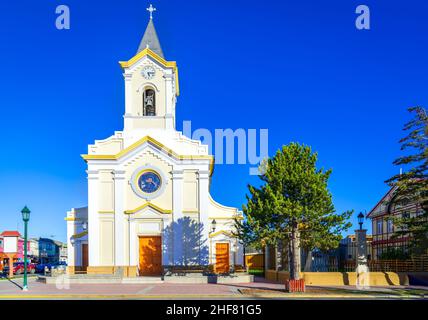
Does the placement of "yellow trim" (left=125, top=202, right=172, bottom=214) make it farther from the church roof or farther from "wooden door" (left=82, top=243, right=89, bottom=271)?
the church roof

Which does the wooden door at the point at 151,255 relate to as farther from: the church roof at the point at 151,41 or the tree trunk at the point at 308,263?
the church roof at the point at 151,41

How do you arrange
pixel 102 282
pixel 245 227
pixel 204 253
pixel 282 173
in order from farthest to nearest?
pixel 204 253, pixel 102 282, pixel 245 227, pixel 282 173

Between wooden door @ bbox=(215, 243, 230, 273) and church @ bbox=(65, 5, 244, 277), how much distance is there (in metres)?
0.03

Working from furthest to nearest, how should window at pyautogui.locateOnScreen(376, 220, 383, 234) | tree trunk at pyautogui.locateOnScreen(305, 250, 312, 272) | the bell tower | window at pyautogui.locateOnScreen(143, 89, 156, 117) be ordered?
window at pyautogui.locateOnScreen(376, 220, 383, 234) < window at pyautogui.locateOnScreen(143, 89, 156, 117) < the bell tower < tree trunk at pyautogui.locateOnScreen(305, 250, 312, 272)

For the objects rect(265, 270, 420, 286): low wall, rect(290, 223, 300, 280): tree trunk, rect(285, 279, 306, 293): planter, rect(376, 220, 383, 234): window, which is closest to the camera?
rect(285, 279, 306, 293): planter

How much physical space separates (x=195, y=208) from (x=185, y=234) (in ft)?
6.71

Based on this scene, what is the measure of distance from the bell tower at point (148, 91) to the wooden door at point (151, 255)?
8629 millimetres

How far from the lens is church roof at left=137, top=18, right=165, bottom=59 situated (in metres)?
40.6

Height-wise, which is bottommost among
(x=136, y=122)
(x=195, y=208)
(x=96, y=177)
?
(x=195, y=208)

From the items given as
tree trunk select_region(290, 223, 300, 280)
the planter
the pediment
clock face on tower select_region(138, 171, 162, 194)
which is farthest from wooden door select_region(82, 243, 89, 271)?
the planter

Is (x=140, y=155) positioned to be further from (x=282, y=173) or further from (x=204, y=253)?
(x=282, y=173)

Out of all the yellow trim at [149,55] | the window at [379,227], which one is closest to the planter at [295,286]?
the yellow trim at [149,55]
